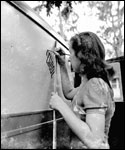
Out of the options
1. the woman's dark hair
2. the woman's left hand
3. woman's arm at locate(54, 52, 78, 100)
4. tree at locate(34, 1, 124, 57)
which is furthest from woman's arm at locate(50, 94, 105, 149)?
tree at locate(34, 1, 124, 57)

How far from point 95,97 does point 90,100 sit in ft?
0.13

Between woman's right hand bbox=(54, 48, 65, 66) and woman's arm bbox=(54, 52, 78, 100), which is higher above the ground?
woman's right hand bbox=(54, 48, 65, 66)

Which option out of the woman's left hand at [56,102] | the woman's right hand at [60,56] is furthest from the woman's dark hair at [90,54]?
the woman's right hand at [60,56]

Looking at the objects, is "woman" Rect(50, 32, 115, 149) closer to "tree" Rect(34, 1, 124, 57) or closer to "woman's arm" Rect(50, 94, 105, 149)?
"woman's arm" Rect(50, 94, 105, 149)

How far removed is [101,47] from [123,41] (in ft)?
50.0

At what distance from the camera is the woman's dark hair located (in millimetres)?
1401

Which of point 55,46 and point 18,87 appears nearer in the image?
point 18,87

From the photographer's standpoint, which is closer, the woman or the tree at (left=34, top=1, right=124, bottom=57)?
the woman

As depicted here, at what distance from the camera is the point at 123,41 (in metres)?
15.6

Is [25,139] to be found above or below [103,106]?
below

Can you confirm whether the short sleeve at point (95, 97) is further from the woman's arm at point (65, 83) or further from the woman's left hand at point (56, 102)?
the woman's arm at point (65, 83)

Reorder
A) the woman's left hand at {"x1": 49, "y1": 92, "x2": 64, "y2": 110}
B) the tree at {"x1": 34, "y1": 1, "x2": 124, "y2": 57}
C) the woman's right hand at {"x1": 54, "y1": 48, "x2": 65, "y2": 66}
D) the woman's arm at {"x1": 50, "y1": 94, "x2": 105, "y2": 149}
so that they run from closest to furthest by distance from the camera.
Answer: the woman's arm at {"x1": 50, "y1": 94, "x2": 105, "y2": 149}
the woman's left hand at {"x1": 49, "y1": 92, "x2": 64, "y2": 110}
the woman's right hand at {"x1": 54, "y1": 48, "x2": 65, "y2": 66}
the tree at {"x1": 34, "y1": 1, "x2": 124, "y2": 57}

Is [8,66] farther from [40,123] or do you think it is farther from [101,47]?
[101,47]

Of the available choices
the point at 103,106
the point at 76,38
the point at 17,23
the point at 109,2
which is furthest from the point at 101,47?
the point at 109,2
